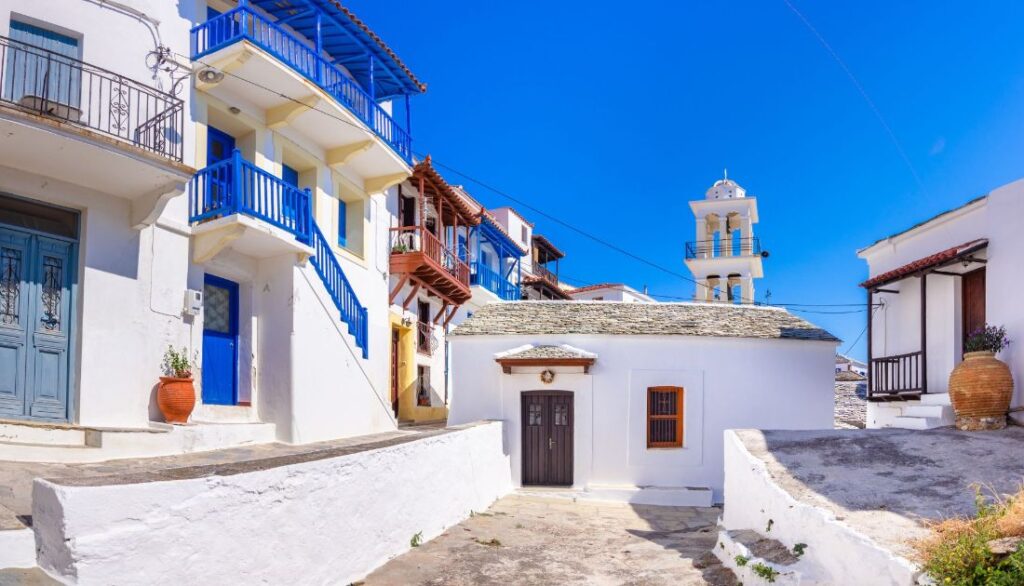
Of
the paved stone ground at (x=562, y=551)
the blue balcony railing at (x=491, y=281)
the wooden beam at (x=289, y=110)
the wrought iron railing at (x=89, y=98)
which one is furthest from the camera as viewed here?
the blue balcony railing at (x=491, y=281)

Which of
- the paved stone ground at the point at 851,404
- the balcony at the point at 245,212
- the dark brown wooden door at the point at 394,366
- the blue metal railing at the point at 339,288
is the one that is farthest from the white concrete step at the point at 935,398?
the dark brown wooden door at the point at 394,366

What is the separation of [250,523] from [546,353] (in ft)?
36.0

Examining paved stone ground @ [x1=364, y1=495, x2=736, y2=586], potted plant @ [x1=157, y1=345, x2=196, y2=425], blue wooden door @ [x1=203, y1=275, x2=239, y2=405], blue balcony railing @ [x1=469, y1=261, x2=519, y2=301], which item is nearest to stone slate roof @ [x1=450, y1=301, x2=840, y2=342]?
paved stone ground @ [x1=364, y1=495, x2=736, y2=586]

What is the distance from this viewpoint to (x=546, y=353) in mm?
16391

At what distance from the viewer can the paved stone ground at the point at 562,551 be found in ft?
27.2

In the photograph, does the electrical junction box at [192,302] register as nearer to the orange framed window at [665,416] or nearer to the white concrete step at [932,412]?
the orange framed window at [665,416]

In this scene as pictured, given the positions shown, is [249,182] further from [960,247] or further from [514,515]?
[960,247]

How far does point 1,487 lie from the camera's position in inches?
242

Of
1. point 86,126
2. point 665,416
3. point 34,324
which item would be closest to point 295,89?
point 86,126

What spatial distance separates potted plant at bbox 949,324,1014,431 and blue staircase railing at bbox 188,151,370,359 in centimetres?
1052

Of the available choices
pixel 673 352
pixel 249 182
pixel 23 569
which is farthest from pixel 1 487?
pixel 673 352

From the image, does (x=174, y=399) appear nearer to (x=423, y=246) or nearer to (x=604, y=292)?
(x=423, y=246)

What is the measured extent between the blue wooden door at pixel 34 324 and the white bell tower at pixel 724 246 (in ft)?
82.8

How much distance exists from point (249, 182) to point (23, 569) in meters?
8.67
